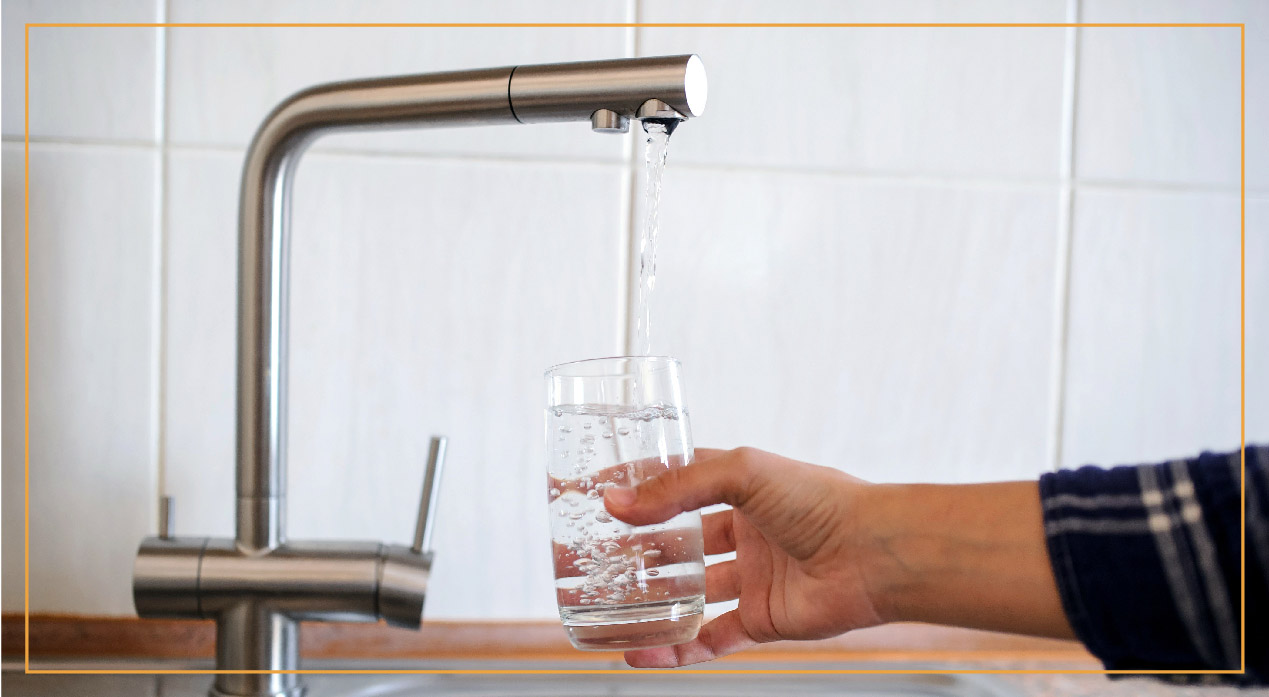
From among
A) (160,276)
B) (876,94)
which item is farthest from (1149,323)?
(160,276)

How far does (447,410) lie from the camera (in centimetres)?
87

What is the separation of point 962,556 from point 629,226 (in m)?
0.43

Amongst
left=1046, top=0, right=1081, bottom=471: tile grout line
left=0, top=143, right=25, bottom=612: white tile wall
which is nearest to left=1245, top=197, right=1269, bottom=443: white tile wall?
left=1046, top=0, right=1081, bottom=471: tile grout line

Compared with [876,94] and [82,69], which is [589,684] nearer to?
[876,94]

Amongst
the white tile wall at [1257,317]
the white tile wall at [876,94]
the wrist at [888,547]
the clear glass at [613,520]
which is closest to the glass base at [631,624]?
the clear glass at [613,520]

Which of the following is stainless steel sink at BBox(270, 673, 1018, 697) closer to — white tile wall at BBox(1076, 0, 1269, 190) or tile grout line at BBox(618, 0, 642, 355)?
tile grout line at BBox(618, 0, 642, 355)

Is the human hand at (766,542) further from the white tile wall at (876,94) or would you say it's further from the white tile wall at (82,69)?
the white tile wall at (82,69)

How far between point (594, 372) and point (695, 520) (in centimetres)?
11

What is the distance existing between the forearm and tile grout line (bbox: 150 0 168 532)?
2.04ft

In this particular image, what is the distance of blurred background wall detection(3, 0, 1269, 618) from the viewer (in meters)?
0.85

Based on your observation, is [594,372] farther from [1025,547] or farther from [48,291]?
[48,291]

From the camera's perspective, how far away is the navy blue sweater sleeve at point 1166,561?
20.1 inches

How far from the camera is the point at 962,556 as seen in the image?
0.59m

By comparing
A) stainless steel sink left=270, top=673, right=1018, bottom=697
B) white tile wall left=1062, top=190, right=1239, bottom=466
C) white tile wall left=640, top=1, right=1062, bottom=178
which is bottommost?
stainless steel sink left=270, top=673, right=1018, bottom=697
